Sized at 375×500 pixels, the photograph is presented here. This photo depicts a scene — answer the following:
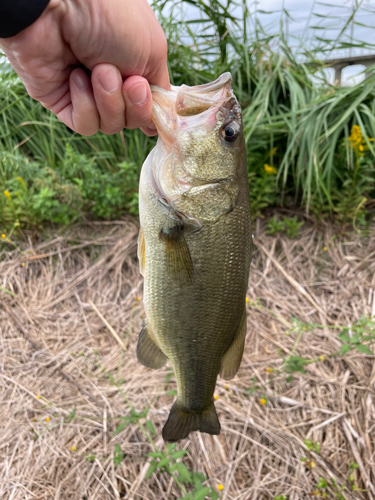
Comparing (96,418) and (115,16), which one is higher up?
(115,16)

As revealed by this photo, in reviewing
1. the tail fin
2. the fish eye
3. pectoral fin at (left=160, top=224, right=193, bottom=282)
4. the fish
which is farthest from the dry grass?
the fish eye

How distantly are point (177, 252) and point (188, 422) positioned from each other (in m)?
0.74

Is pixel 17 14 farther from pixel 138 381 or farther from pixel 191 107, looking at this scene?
pixel 138 381

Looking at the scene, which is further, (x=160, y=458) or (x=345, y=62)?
(x=345, y=62)

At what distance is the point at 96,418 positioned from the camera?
212 centimetres

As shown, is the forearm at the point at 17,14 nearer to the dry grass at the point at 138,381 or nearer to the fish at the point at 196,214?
the fish at the point at 196,214

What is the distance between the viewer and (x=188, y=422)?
4.59 ft

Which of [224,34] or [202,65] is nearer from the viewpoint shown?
[224,34]

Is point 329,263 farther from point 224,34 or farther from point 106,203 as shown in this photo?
point 224,34

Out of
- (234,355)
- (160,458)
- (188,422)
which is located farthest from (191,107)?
(160,458)

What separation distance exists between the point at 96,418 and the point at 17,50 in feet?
6.54

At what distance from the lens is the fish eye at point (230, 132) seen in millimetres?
1136

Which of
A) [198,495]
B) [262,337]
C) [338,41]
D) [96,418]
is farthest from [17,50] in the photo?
[338,41]

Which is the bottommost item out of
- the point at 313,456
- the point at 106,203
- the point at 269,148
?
the point at 313,456
